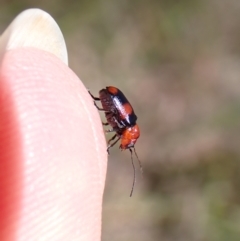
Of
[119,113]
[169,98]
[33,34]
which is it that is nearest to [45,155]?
[33,34]

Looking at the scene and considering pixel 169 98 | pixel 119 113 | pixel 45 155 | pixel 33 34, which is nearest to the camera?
pixel 45 155

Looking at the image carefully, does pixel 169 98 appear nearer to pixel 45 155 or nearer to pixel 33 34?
pixel 33 34

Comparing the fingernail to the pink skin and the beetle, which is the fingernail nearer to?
the pink skin

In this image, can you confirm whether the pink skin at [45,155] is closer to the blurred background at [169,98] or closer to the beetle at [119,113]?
the beetle at [119,113]

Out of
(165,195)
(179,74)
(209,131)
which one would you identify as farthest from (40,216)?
(179,74)

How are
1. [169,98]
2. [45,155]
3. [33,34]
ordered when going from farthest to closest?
[169,98], [33,34], [45,155]

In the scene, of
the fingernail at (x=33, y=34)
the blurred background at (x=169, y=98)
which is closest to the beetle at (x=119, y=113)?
the fingernail at (x=33, y=34)
